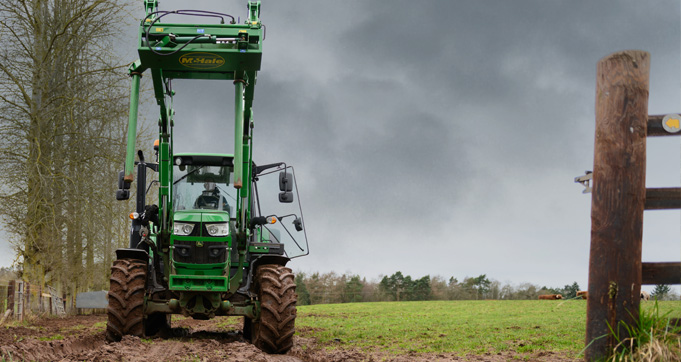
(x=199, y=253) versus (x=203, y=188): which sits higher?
(x=203, y=188)

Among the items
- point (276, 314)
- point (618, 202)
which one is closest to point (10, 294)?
point (276, 314)

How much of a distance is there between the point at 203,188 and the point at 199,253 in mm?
1706

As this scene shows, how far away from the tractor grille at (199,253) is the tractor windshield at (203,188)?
1204mm

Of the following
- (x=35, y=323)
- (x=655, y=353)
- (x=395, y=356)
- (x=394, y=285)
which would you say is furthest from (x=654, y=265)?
(x=394, y=285)

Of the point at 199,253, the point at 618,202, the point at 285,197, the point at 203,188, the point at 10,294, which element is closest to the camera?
the point at 618,202

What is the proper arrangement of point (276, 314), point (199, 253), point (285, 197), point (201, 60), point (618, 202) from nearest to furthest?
point (618, 202) → point (201, 60) → point (276, 314) → point (199, 253) → point (285, 197)

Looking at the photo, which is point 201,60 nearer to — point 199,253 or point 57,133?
point 199,253

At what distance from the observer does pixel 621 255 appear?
16.9 ft

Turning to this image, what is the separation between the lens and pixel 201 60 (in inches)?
392

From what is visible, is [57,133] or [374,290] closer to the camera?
[57,133]

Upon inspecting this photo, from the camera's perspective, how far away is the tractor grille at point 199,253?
34.8 ft

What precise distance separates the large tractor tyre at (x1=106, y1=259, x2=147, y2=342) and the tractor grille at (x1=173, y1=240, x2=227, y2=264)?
677 mm

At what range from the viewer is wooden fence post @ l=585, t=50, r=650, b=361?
5.17 m

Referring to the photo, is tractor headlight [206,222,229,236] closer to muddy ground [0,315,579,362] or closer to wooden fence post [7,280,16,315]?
muddy ground [0,315,579,362]
